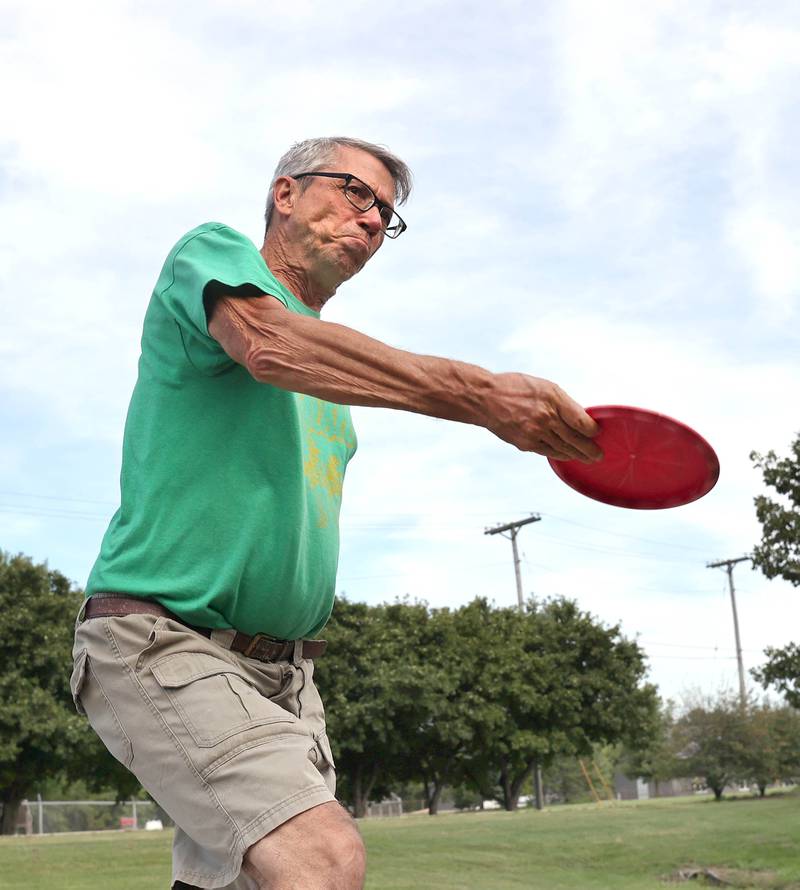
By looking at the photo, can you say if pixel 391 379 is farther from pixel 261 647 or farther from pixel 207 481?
pixel 261 647

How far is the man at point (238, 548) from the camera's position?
2.42 m

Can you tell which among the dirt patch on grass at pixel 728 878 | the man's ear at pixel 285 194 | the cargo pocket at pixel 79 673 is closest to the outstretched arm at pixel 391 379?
the cargo pocket at pixel 79 673

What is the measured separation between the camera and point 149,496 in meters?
2.82

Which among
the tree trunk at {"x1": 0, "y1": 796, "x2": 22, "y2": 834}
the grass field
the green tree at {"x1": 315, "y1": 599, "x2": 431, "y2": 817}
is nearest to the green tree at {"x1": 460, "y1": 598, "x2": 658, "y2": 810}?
the green tree at {"x1": 315, "y1": 599, "x2": 431, "y2": 817}

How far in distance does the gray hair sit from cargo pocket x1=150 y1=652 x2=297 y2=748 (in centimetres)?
162

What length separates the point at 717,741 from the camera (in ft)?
193

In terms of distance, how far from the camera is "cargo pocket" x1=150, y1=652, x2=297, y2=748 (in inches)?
101

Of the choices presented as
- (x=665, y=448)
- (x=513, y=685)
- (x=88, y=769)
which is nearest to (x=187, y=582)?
(x=665, y=448)

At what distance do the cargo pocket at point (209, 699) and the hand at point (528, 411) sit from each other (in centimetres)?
90

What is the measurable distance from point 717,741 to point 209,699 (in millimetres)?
60821

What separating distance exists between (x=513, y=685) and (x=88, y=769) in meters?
18.2

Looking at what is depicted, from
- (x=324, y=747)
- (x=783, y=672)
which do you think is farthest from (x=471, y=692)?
(x=324, y=747)

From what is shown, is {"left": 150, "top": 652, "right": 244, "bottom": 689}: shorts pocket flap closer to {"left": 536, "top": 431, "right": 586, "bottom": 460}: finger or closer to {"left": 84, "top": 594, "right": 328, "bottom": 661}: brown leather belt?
{"left": 84, "top": 594, "right": 328, "bottom": 661}: brown leather belt

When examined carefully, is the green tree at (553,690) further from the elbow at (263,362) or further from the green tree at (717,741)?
the elbow at (263,362)
